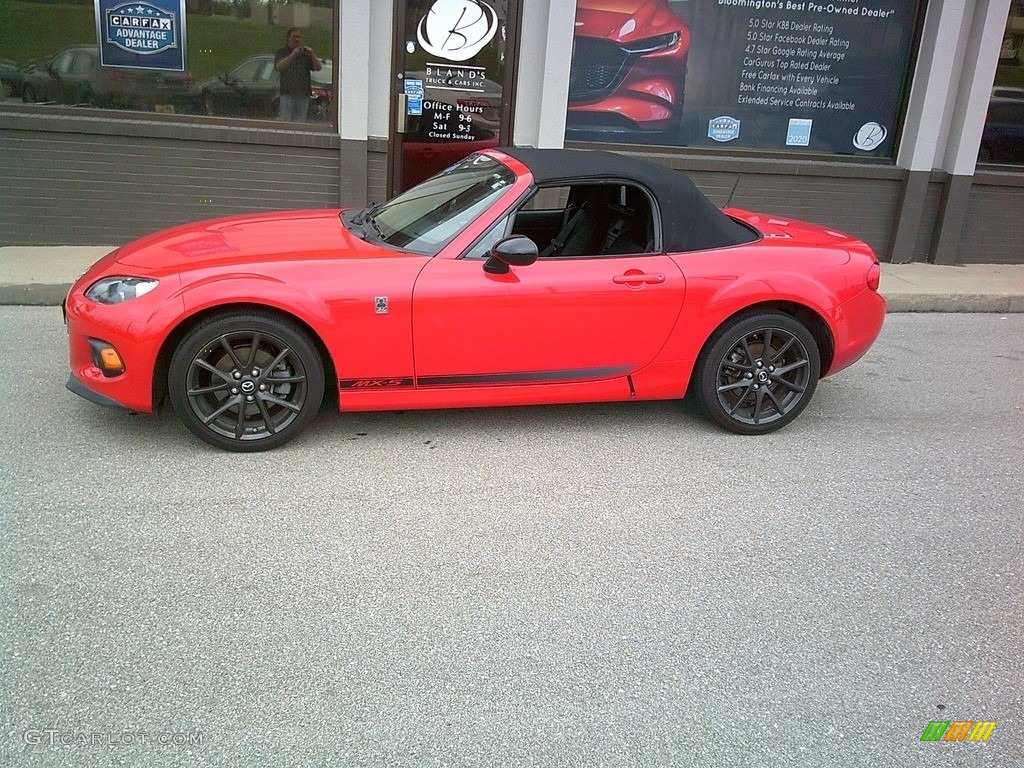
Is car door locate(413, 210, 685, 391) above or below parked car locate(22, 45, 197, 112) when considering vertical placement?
below

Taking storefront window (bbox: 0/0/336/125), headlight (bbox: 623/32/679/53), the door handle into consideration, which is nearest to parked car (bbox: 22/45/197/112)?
storefront window (bbox: 0/0/336/125)

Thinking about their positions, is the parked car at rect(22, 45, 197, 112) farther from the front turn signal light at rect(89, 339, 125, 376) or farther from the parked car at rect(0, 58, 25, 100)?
the front turn signal light at rect(89, 339, 125, 376)

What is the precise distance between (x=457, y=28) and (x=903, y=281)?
16.9 feet

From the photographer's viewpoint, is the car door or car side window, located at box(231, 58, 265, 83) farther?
car side window, located at box(231, 58, 265, 83)

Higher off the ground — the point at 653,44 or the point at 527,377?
the point at 653,44

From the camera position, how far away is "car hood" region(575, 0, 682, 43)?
29.3 ft

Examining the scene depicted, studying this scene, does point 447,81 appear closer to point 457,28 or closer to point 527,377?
point 457,28

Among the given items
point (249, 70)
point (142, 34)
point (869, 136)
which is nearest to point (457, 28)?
point (249, 70)

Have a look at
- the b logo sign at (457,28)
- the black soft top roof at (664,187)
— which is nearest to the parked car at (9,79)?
the b logo sign at (457,28)

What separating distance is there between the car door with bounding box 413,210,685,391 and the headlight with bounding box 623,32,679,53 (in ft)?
17.1

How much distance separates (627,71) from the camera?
9.24 meters

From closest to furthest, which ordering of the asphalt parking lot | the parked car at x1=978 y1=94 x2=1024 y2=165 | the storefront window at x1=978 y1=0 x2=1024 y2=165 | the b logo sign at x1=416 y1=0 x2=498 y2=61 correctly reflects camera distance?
the asphalt parking lot, the b logo sign at x1=416 y1=0 x2=498 y2=61, the storefront window at x1=978 y1=0 x2=1024 y2=165, the parked car at x1=978 y1=94 x2=1024 y2=165

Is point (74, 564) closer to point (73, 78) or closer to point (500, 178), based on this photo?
point (500, 178)

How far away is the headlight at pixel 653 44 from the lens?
9188mm
